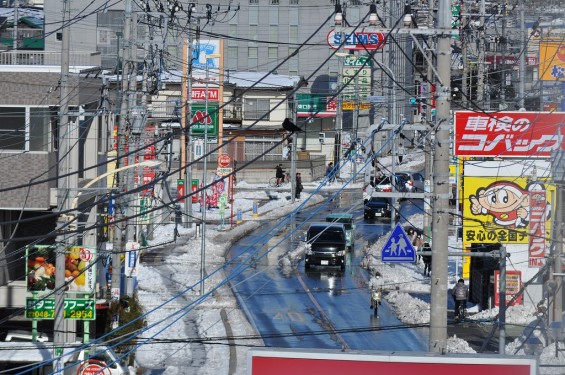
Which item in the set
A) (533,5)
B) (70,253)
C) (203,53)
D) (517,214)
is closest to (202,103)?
(203,53)

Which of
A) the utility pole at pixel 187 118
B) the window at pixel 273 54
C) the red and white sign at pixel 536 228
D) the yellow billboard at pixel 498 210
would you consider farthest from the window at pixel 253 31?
the red and white sign at pixel 536 228

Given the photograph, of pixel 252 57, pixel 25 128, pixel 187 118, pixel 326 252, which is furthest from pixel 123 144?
pixel 252 57

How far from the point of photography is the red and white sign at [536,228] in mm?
25188

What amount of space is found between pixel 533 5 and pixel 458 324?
565 inches

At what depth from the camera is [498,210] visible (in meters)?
27.4

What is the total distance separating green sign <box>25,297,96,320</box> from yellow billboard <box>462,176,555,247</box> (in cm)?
1130

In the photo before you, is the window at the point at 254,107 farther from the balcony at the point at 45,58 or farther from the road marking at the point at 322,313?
the balcony at the point at 45,58

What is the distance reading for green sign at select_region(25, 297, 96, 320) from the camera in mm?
19547

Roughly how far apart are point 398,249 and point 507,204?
5027 mm

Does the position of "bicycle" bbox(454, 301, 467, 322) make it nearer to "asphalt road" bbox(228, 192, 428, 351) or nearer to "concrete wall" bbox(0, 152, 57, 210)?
"asphalt road" bbox(228, 192, 428, 351)

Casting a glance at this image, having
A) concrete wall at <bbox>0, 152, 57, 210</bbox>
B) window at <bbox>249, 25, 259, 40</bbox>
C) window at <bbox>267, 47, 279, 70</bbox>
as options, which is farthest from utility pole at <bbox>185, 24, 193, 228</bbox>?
window at <bbox>249, 25, 259, 40</bbox>

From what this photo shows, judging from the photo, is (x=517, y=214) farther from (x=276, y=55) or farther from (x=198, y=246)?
(x=276, y=55)

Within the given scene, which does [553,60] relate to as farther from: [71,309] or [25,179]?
[71,309]

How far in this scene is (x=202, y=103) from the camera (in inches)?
1852
